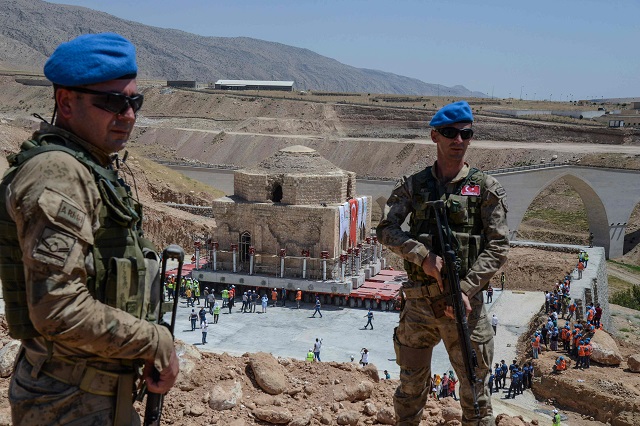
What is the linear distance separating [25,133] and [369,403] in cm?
3838

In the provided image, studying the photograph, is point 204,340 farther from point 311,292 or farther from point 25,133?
point 25,133

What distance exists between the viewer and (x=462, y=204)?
4867mm

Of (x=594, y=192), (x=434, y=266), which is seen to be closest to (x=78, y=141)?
(x=434, y=266)

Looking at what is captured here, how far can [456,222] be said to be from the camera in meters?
4.91

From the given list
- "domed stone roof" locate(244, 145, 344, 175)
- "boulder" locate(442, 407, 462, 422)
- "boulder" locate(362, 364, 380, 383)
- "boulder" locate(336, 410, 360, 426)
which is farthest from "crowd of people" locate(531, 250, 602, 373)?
"boulder" locate(336, 410, 360, 426)

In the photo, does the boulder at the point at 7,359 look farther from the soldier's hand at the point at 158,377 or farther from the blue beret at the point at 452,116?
the blue beret at the point at 452,116

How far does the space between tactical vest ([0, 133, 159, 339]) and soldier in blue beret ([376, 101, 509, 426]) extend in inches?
87.5

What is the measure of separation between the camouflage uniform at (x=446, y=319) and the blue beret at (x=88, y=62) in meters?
2.47

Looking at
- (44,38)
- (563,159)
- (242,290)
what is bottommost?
(242,290)

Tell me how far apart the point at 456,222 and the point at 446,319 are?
68cm

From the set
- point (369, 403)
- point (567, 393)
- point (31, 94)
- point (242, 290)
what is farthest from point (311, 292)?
point (31, 94)

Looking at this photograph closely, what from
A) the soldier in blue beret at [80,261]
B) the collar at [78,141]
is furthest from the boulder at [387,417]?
the collar at [78,141]

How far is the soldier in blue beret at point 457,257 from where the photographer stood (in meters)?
4.82

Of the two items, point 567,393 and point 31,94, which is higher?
point 31,94
